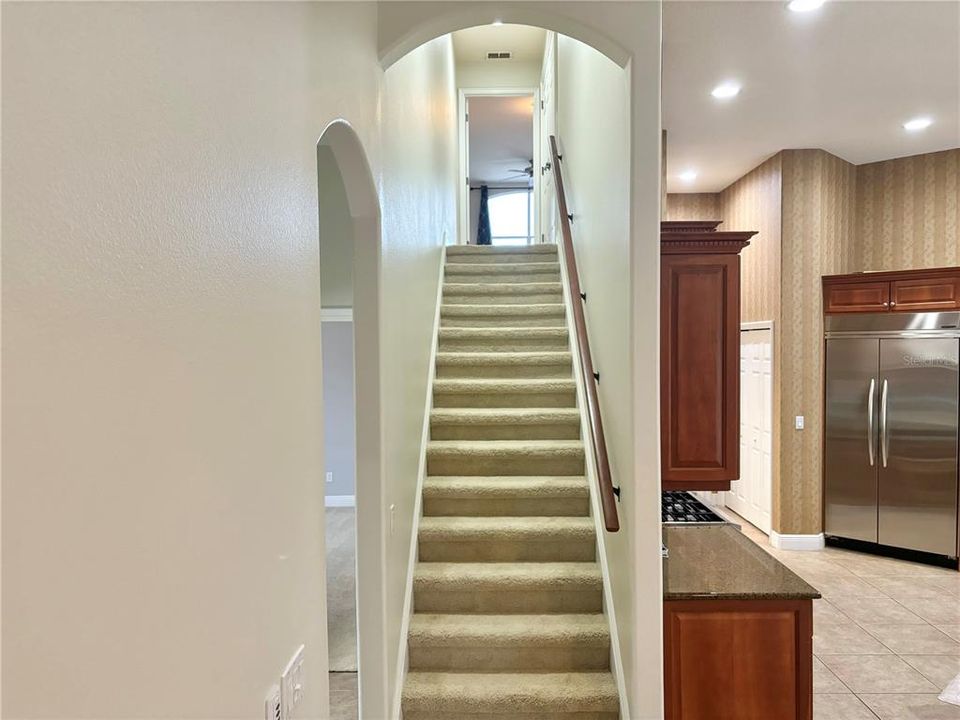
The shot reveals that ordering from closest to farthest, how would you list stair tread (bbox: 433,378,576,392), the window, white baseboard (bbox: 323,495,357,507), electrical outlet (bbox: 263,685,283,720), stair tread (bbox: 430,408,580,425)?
electrical outlet (bbox: 263,685,283,720) → stair tread (bbox: 430,408,580,425) → stair tread (bbox: 433,378,576,392) → white baseboard (bbox: 323,495,357,507) → the window

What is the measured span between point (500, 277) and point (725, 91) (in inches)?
87.0

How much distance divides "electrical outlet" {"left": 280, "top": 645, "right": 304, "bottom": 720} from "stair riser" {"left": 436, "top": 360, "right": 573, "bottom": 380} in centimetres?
297

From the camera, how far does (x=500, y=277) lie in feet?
17.1

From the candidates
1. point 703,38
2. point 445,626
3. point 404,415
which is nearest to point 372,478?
point 404,415

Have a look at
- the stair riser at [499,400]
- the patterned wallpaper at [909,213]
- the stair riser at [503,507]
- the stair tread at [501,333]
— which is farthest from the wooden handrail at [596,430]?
the patterned wallpaper at [909,213]

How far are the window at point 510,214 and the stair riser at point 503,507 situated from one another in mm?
8015

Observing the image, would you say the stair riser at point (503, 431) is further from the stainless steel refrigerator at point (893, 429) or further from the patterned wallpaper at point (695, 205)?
the patterned wallpaper at point (695, 205)

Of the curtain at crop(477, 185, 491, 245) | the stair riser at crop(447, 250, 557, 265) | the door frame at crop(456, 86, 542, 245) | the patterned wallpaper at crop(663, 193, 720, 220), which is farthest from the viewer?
the curtain at crop(477, 185, 491, 245)

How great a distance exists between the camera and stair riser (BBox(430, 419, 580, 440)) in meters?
3.79

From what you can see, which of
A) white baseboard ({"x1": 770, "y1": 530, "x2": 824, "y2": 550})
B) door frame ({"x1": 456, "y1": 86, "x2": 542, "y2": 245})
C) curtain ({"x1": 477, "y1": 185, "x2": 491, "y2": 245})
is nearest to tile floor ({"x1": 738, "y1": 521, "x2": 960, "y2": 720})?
white baseboard ({"x1": 770, "y1": 530, "x2": 824, "y2": 550})

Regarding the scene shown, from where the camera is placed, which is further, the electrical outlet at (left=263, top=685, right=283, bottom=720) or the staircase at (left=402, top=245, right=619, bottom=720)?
the staircase at (left=402, top=245, right=619, bottom=720)

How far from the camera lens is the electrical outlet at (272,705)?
3.64 ft

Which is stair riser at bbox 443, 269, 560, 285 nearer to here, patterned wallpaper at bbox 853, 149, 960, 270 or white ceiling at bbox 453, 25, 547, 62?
white ceiling at bbox 453, 25, 547, 62

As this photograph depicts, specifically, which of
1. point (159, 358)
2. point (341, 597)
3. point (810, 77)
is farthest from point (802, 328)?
point (159, 358)
